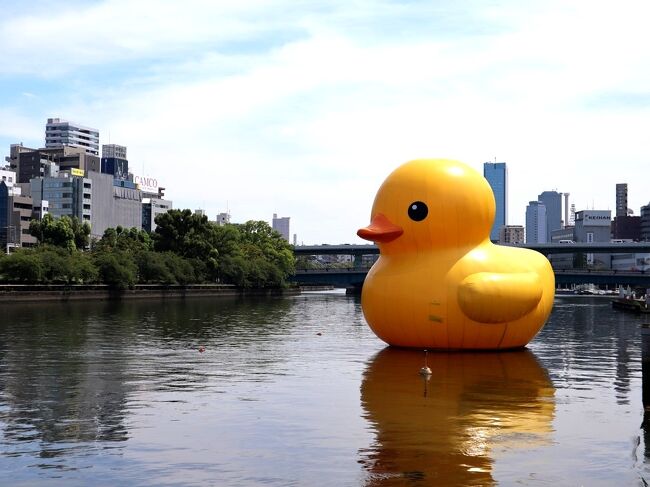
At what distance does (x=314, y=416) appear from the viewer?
70.9ft

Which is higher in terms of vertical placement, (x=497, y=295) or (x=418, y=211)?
(x=418, y=211)

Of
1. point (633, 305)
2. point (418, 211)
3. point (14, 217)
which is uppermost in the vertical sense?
point (14, 217)

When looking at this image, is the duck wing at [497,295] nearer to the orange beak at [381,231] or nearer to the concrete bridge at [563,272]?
the orange beak at [381,231]

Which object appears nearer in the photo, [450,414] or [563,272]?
[450,414]

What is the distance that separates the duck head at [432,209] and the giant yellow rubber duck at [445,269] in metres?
0.04

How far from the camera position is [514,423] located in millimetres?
21109

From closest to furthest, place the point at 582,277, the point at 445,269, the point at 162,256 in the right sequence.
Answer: the point at 445,269
the point at 162,256
the point at 582,277

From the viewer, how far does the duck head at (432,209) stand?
34094 millimetres

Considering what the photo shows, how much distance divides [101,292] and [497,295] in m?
73.6

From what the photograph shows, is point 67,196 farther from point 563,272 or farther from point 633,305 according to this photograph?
point 633,305

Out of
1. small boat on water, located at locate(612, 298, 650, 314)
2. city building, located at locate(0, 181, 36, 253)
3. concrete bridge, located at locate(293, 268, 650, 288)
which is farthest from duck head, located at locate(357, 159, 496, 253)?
city building, located at locate(0, 181, 36, 253)

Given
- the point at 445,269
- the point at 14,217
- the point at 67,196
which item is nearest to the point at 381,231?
the point at 445,269

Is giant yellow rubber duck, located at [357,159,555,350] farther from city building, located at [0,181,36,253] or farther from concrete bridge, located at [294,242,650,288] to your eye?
city building, located at [0,181,36,253]

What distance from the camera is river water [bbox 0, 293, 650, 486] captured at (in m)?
16.4
